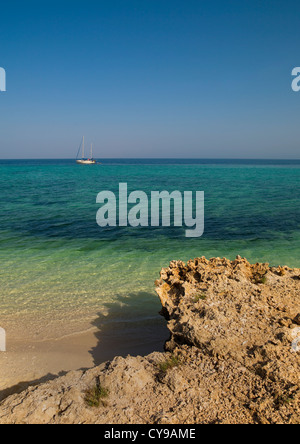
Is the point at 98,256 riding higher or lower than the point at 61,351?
higher

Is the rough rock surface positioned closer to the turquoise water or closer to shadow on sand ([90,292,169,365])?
shadow on sand ([90,292,169,365])

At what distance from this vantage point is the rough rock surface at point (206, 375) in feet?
9.45

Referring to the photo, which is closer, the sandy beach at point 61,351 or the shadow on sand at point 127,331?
the sandy beach at point 61,351

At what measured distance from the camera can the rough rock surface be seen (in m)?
2.88

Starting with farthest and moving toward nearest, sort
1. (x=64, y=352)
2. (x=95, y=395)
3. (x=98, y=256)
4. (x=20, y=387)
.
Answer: (x=98, y=256) → (x=64, y=352) → (x=20, y=387) → (x=95, y=395)

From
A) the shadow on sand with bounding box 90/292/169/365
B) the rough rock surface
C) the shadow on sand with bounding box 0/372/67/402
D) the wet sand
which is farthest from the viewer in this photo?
the shadow on sand with bounding box 90/292/169/365

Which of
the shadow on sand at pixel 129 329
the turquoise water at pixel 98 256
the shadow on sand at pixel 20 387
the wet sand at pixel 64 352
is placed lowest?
the shadow on sand at pixel 20 387

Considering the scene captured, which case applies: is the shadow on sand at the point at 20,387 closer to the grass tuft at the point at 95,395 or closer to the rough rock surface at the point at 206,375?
the rough rock surface at the point at 206,375

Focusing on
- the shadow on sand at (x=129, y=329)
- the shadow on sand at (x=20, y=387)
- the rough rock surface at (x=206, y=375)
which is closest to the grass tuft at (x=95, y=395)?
the rough rock surface at (x=206, y=375)

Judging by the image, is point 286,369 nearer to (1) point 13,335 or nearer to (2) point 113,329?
(2) point 113,329

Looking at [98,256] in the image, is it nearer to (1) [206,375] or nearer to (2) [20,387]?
(2) [20,387]

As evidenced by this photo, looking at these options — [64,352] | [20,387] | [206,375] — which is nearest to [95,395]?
[206,375]

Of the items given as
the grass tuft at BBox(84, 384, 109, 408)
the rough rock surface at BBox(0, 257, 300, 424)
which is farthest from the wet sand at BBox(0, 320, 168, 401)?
the grass tuft at BBox(84, 384, 109, 408)

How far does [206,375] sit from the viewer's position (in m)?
3.31
